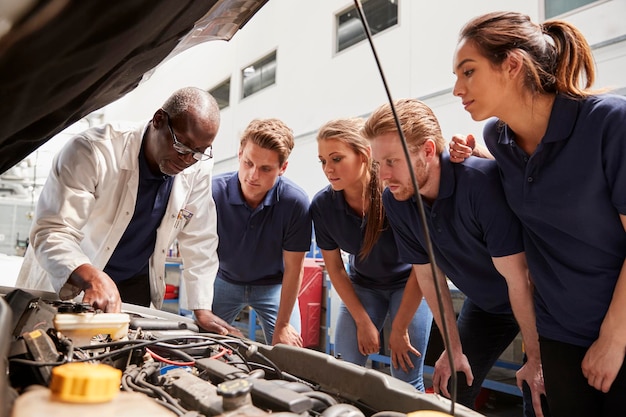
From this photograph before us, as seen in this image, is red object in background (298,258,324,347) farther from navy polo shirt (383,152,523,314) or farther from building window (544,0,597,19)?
building window (544,0,597,19)

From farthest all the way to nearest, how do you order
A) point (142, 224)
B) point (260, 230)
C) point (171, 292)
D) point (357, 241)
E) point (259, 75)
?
1. point (259, 75)
2. point (171, 292)
3. point (260, 230)
4. point (357, 241)
5. point (142, 224)

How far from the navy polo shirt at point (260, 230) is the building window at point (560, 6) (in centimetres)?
274

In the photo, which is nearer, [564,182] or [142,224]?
[564,182]

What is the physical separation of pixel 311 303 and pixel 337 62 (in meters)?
3.25

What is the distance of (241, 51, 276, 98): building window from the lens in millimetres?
6359

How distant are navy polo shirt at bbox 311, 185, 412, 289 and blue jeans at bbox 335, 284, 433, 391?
4cm

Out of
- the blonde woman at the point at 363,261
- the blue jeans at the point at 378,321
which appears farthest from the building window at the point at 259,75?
the blue jeans at the point at 378,321

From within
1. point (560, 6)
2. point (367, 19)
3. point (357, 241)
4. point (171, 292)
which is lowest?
point (171, 292)

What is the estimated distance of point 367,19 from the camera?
16.4ft

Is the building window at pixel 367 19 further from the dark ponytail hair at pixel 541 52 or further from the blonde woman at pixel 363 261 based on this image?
the dark ponytail hair at pixel 541 52

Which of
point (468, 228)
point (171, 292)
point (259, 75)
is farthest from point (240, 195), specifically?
point (259, 75)

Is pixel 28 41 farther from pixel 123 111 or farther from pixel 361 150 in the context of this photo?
pixel 123 111

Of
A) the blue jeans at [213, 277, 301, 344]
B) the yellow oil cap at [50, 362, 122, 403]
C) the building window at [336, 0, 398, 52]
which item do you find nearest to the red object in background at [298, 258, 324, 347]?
the blue jeans at [213, 277, 301, 344]

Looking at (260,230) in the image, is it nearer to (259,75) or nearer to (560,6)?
(560,6)
